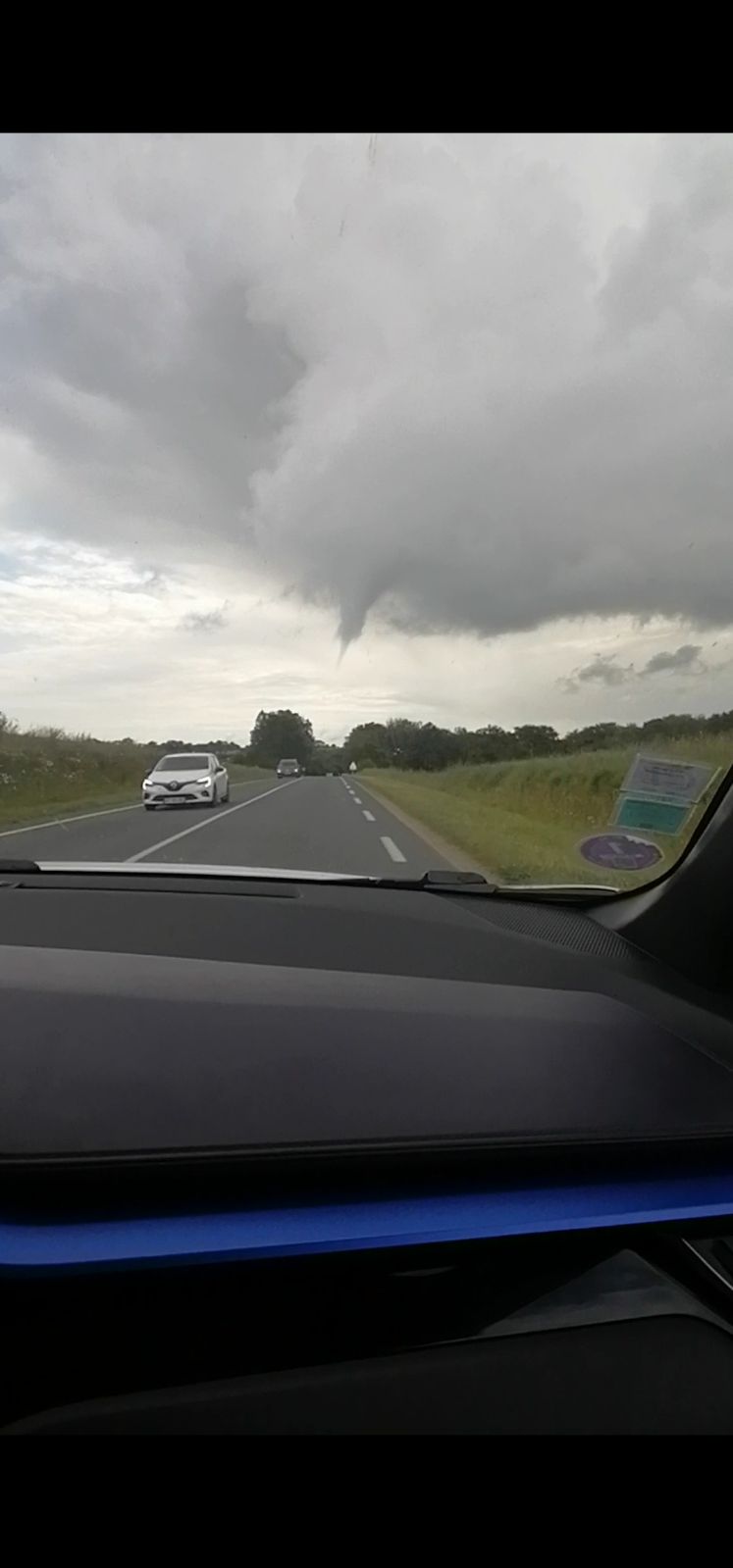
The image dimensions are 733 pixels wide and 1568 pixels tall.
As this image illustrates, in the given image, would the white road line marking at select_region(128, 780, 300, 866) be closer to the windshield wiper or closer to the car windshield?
the car windshield

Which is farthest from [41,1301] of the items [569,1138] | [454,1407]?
[569,1138]

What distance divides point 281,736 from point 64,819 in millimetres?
3293

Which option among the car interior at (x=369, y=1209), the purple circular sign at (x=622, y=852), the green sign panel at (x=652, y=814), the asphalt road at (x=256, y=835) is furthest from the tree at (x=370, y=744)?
the car interior at (x=369, y=1209)

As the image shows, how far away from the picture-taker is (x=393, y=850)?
7980mm

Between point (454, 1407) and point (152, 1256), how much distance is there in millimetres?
657

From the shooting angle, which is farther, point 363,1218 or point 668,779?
point 668,779

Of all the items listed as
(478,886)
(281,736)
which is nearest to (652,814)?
(478,886)

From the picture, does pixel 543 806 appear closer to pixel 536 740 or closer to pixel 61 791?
pixel 536 740

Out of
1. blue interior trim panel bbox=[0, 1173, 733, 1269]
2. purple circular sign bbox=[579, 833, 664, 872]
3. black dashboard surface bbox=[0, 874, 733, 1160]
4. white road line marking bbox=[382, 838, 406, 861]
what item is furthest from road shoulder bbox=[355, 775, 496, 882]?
blue interior trim panel bbox=[0, 1173, 733, 1269]

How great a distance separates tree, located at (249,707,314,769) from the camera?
19.1 ft

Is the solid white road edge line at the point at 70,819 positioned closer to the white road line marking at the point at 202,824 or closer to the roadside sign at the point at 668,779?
the white road line marking at the point at 202,824

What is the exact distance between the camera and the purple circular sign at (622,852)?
12.6 feet

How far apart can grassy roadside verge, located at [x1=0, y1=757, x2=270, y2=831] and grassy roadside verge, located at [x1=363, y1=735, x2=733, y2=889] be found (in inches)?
68.7

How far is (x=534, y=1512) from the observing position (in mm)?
1812
